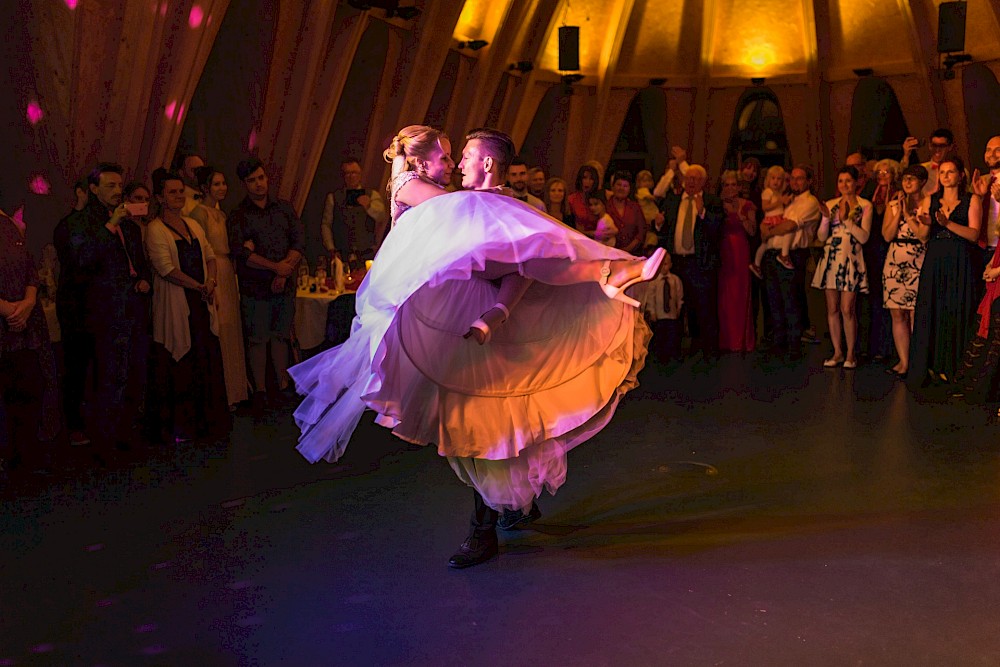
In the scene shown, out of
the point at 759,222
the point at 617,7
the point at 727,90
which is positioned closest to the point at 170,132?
the point at 759,222

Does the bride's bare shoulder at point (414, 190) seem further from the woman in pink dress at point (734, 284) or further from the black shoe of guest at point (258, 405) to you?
the woman in pink dress at point (734, 284)

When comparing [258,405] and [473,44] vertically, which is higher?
[473,44]

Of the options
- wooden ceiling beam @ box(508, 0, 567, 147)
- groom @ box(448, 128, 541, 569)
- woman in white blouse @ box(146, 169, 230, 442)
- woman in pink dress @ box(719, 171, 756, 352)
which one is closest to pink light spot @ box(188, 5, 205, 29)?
woman in white blouse @ box(146, 169, 230, 442)

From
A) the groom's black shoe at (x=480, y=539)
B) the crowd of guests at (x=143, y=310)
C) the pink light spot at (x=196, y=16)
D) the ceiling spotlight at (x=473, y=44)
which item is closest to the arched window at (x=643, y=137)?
the ceiling spotlight at (x=473, y=44)

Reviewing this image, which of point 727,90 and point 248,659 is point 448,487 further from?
point 727,90

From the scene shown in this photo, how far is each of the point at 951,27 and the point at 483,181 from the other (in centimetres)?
807

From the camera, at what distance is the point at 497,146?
11.1 ft

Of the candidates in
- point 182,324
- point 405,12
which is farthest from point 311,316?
point 405,12

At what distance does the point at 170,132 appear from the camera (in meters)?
5.95

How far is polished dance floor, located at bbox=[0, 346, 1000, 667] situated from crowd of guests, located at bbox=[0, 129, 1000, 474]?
1.38ft

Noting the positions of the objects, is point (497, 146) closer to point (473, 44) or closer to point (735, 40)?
point (473, 44)

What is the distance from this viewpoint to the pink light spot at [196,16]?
19.6ft

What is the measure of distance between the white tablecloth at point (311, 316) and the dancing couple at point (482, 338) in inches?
114

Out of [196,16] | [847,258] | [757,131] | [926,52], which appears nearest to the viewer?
[196,16]
